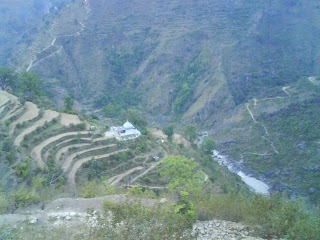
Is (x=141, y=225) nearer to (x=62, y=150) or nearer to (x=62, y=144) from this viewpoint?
(x=62, y=150)

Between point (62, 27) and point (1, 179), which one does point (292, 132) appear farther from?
point (62, 27)

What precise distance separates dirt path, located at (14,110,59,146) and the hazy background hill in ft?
59.3

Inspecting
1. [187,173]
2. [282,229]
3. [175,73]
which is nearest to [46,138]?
[187,173]

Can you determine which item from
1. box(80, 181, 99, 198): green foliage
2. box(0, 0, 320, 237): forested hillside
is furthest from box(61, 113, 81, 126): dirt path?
box(80, 181, 99, 198): green foliage

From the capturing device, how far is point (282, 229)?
883 cm

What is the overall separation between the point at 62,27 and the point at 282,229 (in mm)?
64044

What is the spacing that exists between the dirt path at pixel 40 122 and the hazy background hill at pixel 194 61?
18086mm

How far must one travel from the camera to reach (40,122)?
2311cm

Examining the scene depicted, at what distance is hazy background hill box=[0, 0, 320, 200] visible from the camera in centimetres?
3953

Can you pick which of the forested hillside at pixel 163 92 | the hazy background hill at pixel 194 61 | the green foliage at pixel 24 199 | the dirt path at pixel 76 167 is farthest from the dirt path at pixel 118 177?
the hazy background hill at pixel 194 61

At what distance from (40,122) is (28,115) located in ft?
6.40

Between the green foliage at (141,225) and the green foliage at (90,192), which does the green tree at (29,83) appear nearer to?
the green foliage at (90,192)

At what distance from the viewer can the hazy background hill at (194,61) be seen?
1556 inches

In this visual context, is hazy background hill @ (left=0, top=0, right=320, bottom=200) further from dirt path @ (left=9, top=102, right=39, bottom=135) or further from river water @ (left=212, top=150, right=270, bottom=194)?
Answer: dirt path @ (left=9, top=102, right=39, bottom=135)
